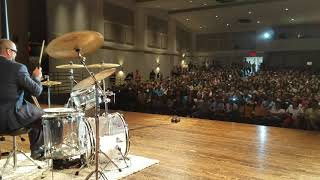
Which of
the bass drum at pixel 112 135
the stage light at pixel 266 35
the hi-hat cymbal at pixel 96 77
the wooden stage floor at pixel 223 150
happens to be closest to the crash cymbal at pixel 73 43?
the hi-hat cymbal at pixel 96 77

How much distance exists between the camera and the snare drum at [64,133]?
8.63 feet

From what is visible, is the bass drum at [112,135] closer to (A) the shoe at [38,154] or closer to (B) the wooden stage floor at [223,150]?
(B) the wooden stage floor at [223,150]

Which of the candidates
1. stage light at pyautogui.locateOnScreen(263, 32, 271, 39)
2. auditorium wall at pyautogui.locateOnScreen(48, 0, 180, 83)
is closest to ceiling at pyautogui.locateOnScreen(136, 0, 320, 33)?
stage light at pyautogui.locateOnScreen(263, 32, 271, 39)

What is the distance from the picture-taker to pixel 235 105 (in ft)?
25.0

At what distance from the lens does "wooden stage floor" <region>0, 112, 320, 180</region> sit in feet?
9.29

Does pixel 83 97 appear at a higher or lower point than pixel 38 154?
higher

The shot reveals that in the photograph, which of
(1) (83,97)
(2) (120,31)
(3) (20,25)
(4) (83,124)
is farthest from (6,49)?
(2) (120,31)

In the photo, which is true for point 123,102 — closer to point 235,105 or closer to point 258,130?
point 235,105

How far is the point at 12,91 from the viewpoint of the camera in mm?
2564

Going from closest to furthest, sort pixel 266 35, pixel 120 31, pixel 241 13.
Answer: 1. pixel 266 35
2. pixel 241 13
3. pixel 120 31

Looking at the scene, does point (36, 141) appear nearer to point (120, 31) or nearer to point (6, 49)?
point (6, 49)

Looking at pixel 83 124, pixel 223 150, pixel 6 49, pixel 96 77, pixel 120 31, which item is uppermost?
pixel 120 31

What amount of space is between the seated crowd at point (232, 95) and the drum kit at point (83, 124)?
4383 millimetres

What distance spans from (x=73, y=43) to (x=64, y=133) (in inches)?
30.9
